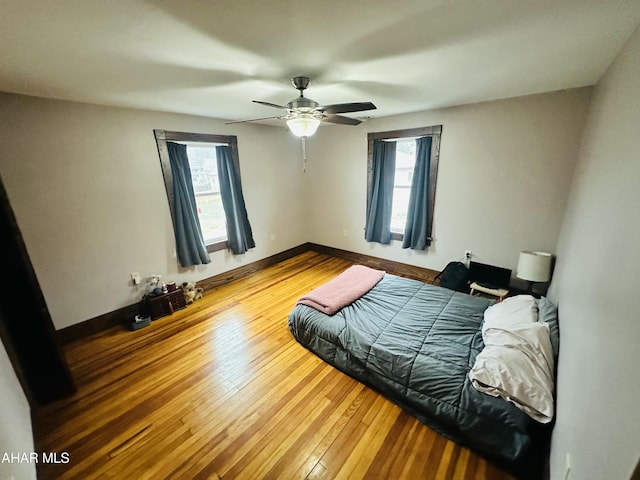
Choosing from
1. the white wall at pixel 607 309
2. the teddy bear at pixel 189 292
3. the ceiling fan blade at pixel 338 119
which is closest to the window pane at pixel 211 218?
the teddy bear at pixel 189 292

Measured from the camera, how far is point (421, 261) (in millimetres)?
3670

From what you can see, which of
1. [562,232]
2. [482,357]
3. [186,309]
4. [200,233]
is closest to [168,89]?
[200,233]

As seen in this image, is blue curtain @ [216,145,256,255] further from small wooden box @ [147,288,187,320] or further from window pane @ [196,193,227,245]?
small wooden box @ [147,288,187,320]

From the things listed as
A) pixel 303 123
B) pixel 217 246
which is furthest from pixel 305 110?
pixel 217 246

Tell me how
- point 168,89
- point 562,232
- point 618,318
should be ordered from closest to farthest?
point 618,318 → point 168,89 → point 562,232

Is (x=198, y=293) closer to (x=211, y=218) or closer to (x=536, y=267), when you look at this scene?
(x=211, y=218)

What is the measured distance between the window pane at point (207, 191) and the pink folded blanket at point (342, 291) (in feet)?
6.19

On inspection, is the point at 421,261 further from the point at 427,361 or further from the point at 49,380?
the point at 49,380

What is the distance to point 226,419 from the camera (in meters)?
1.73

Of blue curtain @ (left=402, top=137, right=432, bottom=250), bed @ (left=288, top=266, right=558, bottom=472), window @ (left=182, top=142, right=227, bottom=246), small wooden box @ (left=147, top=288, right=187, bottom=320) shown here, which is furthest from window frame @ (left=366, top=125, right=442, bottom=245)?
small wooden box @ (left=147, top=288, right=187, bottom=320)

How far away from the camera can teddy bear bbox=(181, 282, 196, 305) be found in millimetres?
3223

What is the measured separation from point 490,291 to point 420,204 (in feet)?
4.48

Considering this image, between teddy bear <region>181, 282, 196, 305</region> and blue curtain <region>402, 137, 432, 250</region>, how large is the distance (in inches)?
120

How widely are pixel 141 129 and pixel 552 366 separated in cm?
415
